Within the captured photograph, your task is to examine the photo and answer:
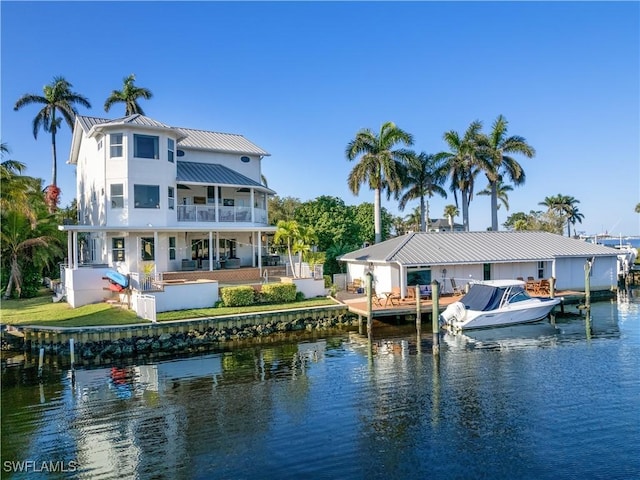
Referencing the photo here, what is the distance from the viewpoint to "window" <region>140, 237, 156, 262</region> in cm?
3026

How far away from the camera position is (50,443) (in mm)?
12859

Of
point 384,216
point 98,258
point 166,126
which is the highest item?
point 166,126

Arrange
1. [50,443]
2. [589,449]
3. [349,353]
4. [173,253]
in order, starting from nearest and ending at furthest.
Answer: [589,449] < [50,443] < [349,353] < [173,253]

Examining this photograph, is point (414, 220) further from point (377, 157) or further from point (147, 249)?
point (147, 249)

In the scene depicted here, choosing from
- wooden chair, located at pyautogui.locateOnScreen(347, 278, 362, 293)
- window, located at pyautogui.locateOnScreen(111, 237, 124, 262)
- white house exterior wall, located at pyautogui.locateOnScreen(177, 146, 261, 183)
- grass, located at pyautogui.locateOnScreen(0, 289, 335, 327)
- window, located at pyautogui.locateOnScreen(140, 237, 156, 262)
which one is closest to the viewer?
grass, located at pyautogui.locateOnScreen(0, 289, 335, 327)

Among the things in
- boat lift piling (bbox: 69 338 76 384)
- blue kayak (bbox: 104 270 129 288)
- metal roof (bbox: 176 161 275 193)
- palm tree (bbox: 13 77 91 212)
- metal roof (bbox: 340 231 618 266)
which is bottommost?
boat lift piling (bbox: 69 338 76 384)

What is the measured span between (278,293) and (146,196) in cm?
1097

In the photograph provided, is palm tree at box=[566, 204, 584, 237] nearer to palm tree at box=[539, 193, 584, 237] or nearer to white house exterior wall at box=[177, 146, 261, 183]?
palm tree at box=[539, 193, 584, 237]

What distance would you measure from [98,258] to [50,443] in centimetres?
2153

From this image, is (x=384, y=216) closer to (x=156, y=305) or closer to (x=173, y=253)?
(x=173, y=253)

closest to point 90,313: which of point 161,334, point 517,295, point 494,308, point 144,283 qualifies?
point 144,283

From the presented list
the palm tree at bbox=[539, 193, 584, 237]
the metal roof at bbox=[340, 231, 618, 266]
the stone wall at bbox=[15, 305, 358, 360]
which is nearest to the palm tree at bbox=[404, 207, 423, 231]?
the palm tree at bbox=[539, 193, 584, 237]

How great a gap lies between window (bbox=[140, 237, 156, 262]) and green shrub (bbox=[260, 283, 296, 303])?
821 centimetres

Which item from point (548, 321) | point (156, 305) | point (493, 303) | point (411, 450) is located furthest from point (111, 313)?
point (548, 321)
